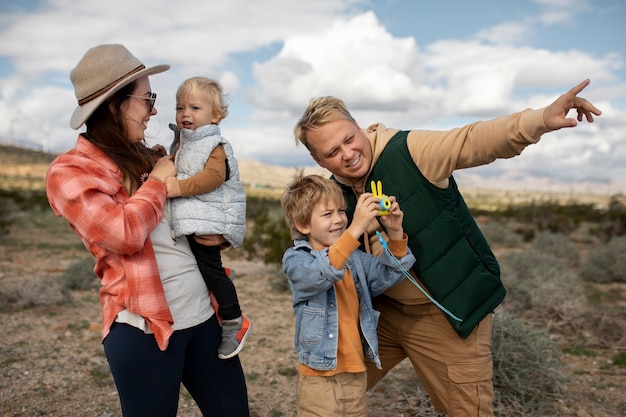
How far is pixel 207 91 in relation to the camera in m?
2.88

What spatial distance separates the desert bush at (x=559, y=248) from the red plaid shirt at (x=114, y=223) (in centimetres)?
1237

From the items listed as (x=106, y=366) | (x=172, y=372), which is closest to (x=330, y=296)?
(x=172, y=372)

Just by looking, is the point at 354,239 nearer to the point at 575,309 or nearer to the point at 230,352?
the point at 230,352

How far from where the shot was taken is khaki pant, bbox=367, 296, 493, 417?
293 cm

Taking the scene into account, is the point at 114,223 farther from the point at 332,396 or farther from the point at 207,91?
the point at 332,396

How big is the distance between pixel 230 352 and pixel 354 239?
2.62 ft

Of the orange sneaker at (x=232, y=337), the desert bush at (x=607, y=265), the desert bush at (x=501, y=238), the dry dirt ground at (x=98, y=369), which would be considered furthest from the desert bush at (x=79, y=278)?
the desert bush at (x=501, y=238)

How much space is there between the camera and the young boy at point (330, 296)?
2.70 metres

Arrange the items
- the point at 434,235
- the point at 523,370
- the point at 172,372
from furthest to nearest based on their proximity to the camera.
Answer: the point at 523,370
the point at 434,235
the point at 172,372

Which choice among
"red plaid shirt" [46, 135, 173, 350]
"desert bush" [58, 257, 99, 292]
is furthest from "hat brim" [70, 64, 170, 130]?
"desert bush" [58, 257, 99, 292]

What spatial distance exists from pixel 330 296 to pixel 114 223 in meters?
1.15

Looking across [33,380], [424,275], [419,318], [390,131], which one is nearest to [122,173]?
[390,131]

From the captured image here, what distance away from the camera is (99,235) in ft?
6.95

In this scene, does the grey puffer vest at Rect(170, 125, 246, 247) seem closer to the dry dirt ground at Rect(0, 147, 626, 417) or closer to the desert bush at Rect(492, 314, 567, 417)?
the dry dirt ground at Rect(0, 147, 626, 417)
